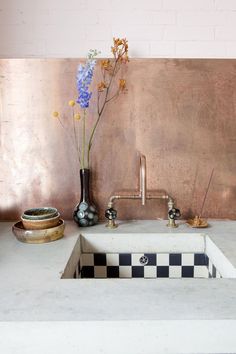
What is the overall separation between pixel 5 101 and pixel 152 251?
0.99 meters

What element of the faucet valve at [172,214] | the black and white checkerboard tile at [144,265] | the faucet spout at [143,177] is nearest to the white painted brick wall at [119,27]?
the faucet spout at [143,177]

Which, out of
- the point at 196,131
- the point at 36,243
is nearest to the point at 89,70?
the point at 196,131

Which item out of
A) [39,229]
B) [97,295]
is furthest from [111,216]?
[97,295]

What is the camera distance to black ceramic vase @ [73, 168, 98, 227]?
165cm

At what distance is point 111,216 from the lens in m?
1.65

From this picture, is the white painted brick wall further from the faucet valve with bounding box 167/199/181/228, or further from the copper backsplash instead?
the faucet valve with bounding box 167/199/181/228

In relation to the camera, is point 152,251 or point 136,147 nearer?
point 152,251

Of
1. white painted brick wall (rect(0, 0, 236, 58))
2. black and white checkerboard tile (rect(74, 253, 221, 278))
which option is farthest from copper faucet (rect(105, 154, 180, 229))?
white painted brick wall (rect(0, 0, 236, 58))

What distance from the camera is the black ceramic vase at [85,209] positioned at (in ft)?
5.43

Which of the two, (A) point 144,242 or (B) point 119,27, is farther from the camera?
(B) point 119,27

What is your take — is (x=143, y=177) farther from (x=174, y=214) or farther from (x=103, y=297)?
(x=103, y=297)

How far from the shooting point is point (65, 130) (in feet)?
5.72

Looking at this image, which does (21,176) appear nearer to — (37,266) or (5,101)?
(5,101)

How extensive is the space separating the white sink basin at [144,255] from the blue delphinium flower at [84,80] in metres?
0.59
